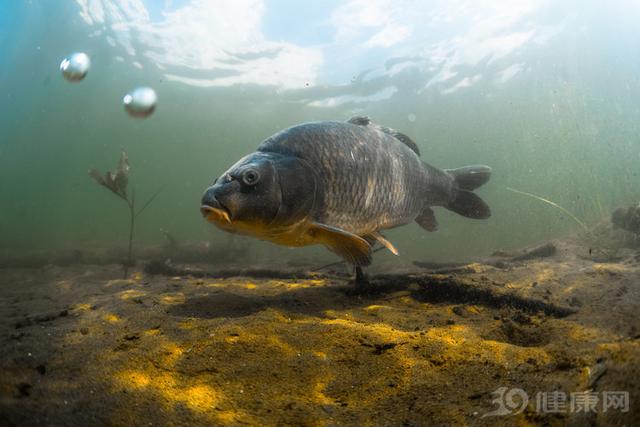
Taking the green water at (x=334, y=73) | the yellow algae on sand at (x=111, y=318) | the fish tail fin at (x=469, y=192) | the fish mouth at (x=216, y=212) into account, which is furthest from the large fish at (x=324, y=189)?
the green water at (x=334, y=73)

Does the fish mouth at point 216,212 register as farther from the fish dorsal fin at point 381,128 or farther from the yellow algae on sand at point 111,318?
the fish dorsal fin at point 381,128

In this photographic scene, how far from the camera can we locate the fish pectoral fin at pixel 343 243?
313cm

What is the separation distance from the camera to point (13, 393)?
5.40 ft

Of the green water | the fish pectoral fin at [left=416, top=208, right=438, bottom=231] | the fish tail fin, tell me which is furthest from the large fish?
the green water

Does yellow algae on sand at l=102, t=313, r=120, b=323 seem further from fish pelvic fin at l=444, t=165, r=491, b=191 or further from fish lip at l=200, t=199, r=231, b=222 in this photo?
fish pelvic fin at l=444, t=165, r=491, b=191

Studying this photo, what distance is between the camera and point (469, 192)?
5562 millimetres

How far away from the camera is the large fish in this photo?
2916mm

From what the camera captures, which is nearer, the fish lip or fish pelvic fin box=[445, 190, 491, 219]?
the fish lip

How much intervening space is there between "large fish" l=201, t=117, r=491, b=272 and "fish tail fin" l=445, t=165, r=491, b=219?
93 centimetres

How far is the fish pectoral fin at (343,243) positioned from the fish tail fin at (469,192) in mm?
2911

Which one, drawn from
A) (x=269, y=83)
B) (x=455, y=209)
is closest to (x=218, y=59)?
(x=269, y=83)

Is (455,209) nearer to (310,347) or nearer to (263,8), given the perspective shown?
(310,347)

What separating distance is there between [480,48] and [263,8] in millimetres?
16710

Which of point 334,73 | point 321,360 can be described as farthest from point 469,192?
point 334,73
